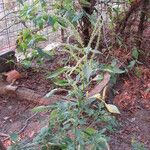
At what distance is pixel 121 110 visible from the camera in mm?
2885

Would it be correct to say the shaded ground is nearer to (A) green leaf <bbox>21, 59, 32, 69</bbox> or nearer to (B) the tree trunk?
(B) the tree trunk

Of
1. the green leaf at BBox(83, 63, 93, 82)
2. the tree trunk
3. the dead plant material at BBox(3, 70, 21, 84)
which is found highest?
the green leaf at BBox(83, 63, 93, 82)

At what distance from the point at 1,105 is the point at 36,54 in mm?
540

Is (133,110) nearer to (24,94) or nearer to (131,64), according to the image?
(131,64)

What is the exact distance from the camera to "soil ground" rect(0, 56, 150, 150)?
8.47 ft

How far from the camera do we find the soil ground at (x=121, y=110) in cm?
258

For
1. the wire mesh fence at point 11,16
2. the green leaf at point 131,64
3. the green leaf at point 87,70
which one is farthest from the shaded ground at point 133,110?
the green leaf at point 87,70

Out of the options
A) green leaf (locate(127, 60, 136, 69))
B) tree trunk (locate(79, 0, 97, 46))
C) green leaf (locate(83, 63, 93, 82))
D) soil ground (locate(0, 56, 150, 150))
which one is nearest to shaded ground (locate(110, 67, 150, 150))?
soil ground (locate(0, 56, 150, 150))

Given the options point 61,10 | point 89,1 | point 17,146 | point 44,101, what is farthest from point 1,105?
point 17,146

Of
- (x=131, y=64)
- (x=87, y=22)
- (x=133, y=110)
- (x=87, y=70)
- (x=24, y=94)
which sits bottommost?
(x=133, y=110)

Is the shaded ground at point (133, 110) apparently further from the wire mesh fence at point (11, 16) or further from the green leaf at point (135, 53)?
the wire mesh fence at point (11, 16)

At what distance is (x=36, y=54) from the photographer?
3.20 metres

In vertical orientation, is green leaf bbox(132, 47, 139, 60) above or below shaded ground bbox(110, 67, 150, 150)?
above

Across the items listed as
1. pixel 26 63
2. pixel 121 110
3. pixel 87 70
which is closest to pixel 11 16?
pixel 26 63
